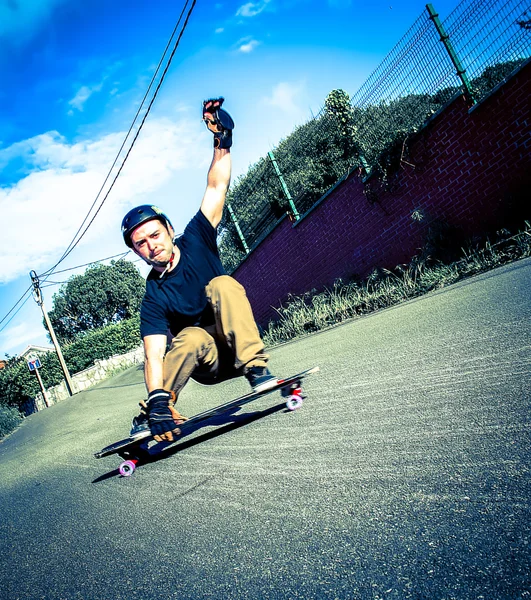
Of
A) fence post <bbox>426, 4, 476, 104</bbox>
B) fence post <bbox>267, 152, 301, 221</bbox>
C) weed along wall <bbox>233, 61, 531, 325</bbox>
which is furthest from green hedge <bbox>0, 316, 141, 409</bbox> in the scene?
fence post <bbox>426, 4, 476, 104</bbox>

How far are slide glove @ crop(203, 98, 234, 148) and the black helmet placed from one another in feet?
2.38

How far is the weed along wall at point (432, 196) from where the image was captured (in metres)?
6.38

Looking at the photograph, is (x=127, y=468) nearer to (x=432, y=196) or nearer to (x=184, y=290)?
(x=184, y=290)

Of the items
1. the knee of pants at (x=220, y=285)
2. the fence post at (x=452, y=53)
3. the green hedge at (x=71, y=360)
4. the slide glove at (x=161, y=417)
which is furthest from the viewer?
the green hedge at (x=71, y=360)

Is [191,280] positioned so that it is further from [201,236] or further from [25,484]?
[25,484]

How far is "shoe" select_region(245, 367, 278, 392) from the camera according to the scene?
2721 millimetres

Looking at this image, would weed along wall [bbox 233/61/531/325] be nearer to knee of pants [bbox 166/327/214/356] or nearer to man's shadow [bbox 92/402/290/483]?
man's shadow [bbox 92/402/290/483]

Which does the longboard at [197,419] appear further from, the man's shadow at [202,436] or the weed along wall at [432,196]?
the weed along wall at [432,196]

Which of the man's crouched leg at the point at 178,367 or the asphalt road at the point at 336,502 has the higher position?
the man's crouched leg at the point at 178,367

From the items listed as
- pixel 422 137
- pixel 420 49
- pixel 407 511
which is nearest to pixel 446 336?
pixel 407 511

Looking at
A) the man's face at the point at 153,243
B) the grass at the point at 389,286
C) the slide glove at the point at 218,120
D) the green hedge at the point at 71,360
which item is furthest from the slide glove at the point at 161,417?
the green hedge at the point at 71,360

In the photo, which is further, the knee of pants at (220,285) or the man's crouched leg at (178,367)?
the knee of pants at (220,285)

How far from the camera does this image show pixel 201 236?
3.23 metres

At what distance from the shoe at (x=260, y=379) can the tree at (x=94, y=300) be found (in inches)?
2015
